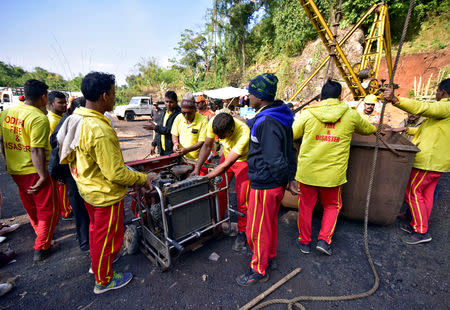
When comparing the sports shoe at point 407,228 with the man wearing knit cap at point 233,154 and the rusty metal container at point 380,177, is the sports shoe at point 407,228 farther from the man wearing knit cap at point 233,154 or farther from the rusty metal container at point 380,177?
the man wearing knit cap at point 233,154

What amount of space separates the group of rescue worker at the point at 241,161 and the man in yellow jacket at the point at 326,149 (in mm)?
12

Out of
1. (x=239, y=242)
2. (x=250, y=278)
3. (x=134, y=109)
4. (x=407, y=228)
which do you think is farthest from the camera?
(x=134, y=109)

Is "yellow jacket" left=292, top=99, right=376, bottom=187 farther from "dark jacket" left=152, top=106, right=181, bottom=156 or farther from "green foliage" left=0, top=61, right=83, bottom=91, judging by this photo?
"green foliage" left=0, top=61, right=83, bottom=91

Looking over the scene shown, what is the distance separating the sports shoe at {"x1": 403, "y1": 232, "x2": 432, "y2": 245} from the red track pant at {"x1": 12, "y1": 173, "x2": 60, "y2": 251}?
4.73m

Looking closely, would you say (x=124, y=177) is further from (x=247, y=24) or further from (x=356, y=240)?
(x=247, y=24)

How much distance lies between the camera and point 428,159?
2.69 meters

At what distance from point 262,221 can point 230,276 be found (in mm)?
861

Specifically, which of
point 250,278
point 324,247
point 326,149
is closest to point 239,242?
point 250,278

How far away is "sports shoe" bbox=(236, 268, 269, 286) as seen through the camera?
2223 mm

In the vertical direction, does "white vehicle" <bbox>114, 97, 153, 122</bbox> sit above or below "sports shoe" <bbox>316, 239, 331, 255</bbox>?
above

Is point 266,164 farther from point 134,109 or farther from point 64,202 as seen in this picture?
point 134,109

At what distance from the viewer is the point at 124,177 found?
1.82 meters

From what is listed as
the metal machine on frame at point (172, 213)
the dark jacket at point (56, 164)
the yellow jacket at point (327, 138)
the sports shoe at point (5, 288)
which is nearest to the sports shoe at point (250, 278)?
the metal machine on frame at point (172, 213)

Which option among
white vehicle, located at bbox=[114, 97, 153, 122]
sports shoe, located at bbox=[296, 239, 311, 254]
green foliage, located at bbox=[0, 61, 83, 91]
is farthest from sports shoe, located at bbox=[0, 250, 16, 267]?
green foliage, located at bbox=[0, 61, 83, 91]
